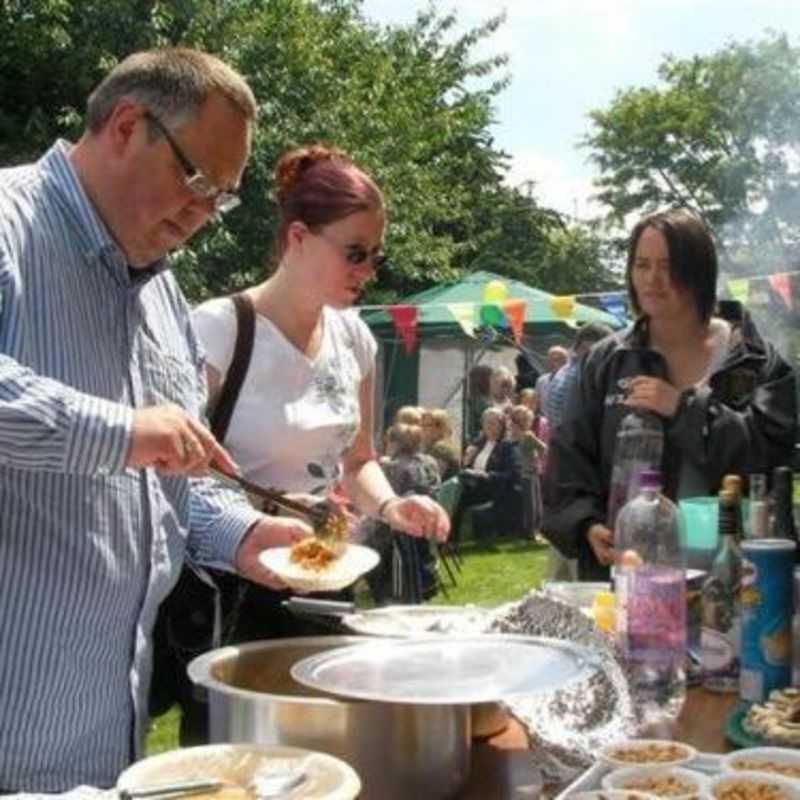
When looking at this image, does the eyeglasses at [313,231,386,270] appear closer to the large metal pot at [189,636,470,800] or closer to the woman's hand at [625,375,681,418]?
the woman's hand at [625,375,681,418]

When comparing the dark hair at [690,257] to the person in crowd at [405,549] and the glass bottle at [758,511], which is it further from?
the person in crowd at [405,549]

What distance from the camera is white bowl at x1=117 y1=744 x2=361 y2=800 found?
0.96m

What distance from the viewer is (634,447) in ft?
7.58

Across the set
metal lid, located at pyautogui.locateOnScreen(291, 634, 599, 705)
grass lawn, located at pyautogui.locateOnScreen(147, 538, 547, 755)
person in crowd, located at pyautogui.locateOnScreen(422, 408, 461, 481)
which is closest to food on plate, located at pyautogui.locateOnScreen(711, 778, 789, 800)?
metal lid, located at pyautogui.locateOnScreen(291, 634, 599, 705)

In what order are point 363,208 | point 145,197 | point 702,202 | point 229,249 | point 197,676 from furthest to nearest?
point 702,202, point 229,249, point 363,208, point 145,197, point 197,676

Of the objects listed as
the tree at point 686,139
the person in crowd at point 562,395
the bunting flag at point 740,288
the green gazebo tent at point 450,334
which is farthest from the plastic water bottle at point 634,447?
the tree at point 686,139

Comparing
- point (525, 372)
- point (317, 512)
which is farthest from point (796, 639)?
point (525, 372)

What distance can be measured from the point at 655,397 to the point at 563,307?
936 centimetres

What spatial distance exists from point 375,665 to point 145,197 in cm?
71

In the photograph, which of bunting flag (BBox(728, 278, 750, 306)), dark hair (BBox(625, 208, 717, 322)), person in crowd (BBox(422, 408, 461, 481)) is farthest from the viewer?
bunting flag (BBox(728, 278, 750, 306))

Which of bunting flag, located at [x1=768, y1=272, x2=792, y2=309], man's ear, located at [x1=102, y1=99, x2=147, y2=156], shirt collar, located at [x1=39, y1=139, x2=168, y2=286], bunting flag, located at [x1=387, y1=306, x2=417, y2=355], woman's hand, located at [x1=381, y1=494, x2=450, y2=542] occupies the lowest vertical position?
woman's hand, located at [x1=381, y1=494, x2=450, y2=542]

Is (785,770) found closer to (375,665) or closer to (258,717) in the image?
(375,665)

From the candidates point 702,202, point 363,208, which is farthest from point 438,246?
point 702,202

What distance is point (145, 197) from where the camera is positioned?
5.01ft
